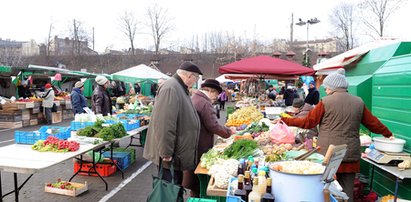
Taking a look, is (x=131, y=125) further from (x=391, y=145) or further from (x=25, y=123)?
(x=25, y=123)

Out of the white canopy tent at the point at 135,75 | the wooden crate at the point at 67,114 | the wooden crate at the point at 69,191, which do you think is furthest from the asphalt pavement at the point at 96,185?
the wooden crate at the point at 67,114

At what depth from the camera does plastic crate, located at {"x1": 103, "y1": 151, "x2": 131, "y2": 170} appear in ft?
21.0

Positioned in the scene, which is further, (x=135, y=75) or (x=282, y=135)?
(x=135, y=75)

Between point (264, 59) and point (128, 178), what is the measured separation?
432cm

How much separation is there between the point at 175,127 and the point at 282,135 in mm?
1779

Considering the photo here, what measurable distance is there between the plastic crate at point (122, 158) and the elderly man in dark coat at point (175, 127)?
10.2 ft

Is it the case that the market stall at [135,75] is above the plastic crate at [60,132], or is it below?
above

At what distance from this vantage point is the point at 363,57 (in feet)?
19.7

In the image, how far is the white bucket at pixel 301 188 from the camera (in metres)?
2.00

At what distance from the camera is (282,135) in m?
4.28

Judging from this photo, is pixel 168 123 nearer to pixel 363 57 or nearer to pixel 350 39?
pixel 363 57

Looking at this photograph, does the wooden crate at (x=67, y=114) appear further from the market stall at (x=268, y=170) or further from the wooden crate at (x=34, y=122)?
the market stall at (x=268, y=170)

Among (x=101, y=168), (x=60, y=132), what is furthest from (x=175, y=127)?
(x=101, y=168)

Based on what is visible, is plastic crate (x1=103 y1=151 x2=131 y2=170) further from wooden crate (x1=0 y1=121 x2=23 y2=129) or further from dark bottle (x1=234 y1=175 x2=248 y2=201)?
wooden crate (x1=0 y1=121 x2=23 y2=129)
